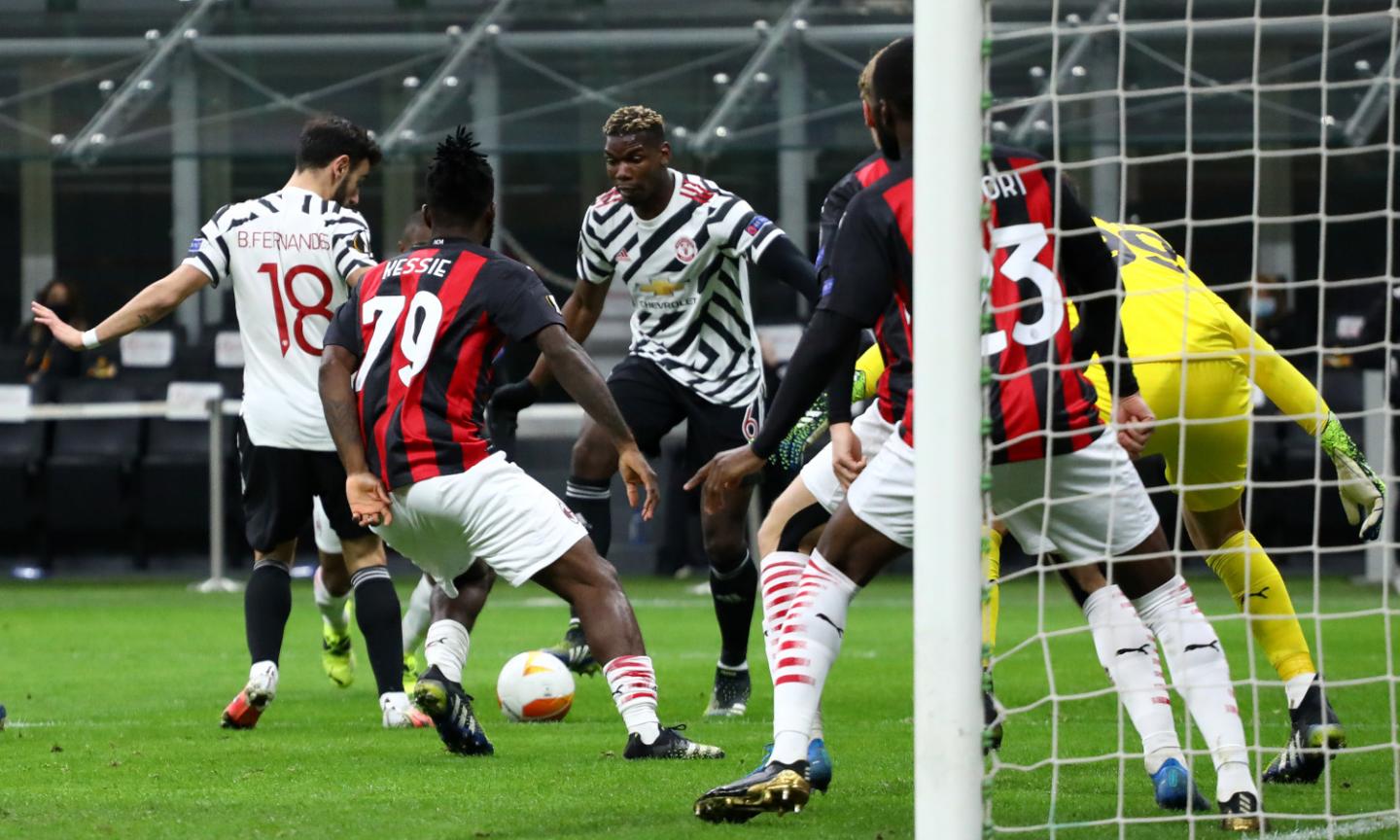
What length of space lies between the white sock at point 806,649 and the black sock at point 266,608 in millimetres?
2657

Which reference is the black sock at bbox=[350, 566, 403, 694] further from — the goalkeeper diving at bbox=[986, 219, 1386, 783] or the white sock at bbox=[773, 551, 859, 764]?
the white sock at bbox=[773, 551, 859, 764]

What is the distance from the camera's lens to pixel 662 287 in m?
7.33

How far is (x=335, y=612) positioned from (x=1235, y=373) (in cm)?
384

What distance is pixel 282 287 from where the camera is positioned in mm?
6660

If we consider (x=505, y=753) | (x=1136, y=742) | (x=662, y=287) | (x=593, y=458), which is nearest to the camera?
(x=505, y=753)

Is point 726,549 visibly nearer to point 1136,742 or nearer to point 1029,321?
point 1136,742

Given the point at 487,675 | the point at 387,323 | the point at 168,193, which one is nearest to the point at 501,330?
the point at 387,323

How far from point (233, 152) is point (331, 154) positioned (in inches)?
354

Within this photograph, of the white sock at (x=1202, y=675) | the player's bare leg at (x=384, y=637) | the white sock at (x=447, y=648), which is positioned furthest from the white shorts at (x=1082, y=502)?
the player's bare leg at (x=384, y=637)

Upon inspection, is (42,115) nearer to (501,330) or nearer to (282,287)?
(282,287)

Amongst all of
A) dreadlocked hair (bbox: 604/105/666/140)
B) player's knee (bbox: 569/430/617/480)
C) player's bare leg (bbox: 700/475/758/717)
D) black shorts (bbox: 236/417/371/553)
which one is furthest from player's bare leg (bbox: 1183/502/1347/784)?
black shorts (bbox: 236/417/371/553)

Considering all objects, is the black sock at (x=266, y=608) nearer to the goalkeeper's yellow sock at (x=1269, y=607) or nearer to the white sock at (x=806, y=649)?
the white sock at (x=806, y=649)

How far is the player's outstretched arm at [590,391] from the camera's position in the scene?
209 inches

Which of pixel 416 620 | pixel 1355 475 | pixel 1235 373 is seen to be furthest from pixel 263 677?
pixel 1355 475
